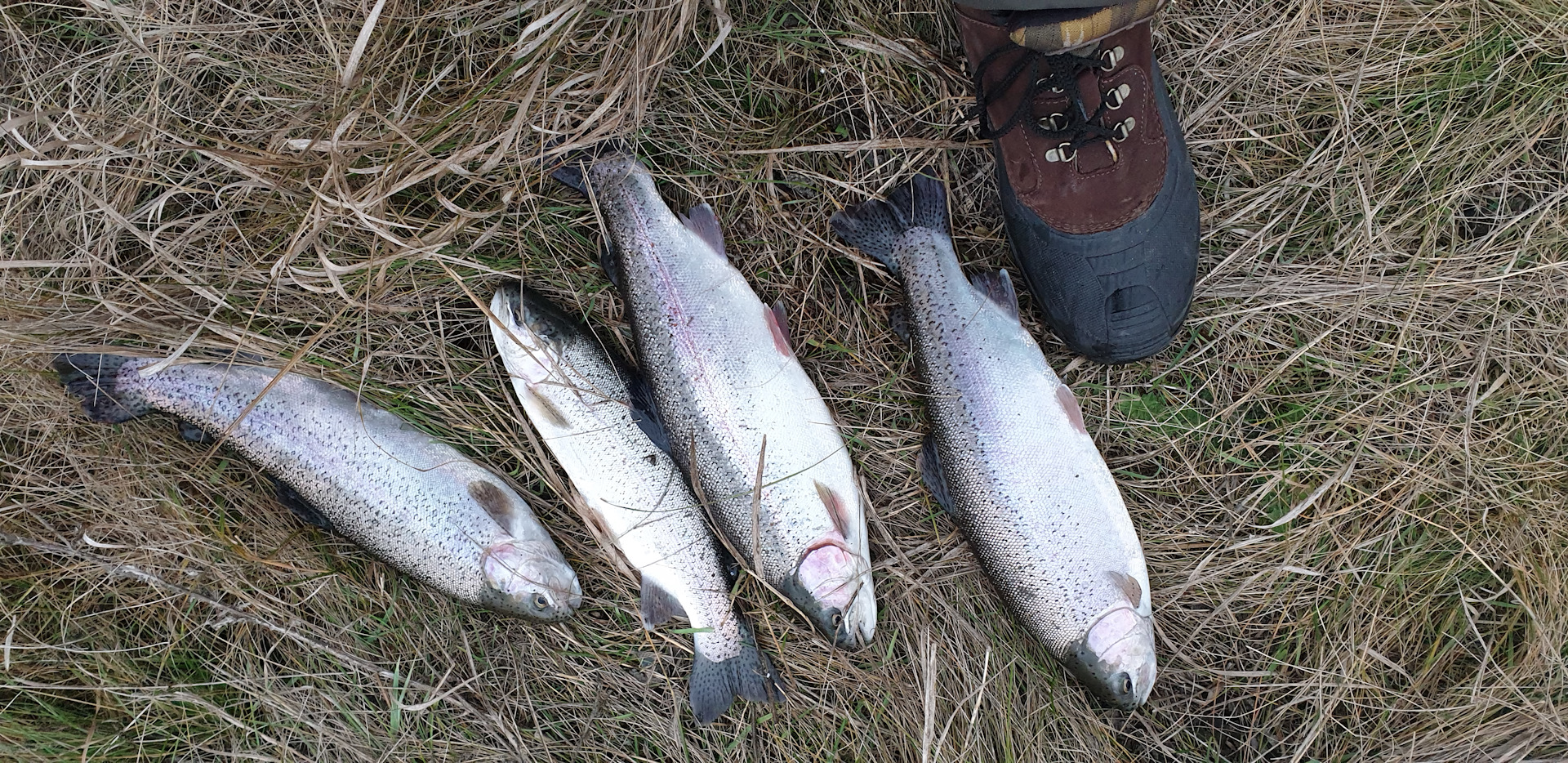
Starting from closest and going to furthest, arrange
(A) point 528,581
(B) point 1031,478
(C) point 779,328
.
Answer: (B) point 1031,478 → (C) point 779,328 → (A) point 528,581

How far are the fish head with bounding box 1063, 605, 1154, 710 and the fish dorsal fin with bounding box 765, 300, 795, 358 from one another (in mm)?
1148

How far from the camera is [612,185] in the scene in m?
2.36

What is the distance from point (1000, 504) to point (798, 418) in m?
0.61

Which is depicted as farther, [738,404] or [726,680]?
[726,680]

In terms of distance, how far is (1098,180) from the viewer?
2.23 metres

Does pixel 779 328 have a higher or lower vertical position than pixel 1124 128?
lower

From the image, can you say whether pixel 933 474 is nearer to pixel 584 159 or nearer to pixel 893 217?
pixel 893 217

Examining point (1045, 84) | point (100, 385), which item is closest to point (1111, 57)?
point (1045, 84)

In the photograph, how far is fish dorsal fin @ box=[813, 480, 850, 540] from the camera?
2340 millimetres

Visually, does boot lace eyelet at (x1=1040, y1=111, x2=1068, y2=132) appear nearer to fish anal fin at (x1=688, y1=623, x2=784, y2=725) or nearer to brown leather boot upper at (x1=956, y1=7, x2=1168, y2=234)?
brown leather boot upper at (x1=956, y1=7, x2=1168, y2=234)

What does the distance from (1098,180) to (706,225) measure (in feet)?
3.58

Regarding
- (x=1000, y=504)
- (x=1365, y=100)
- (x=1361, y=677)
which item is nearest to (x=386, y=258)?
(x=1000, y=504)

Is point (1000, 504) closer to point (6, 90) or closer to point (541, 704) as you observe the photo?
point (541, 704)

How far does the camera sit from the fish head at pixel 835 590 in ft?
7.73
